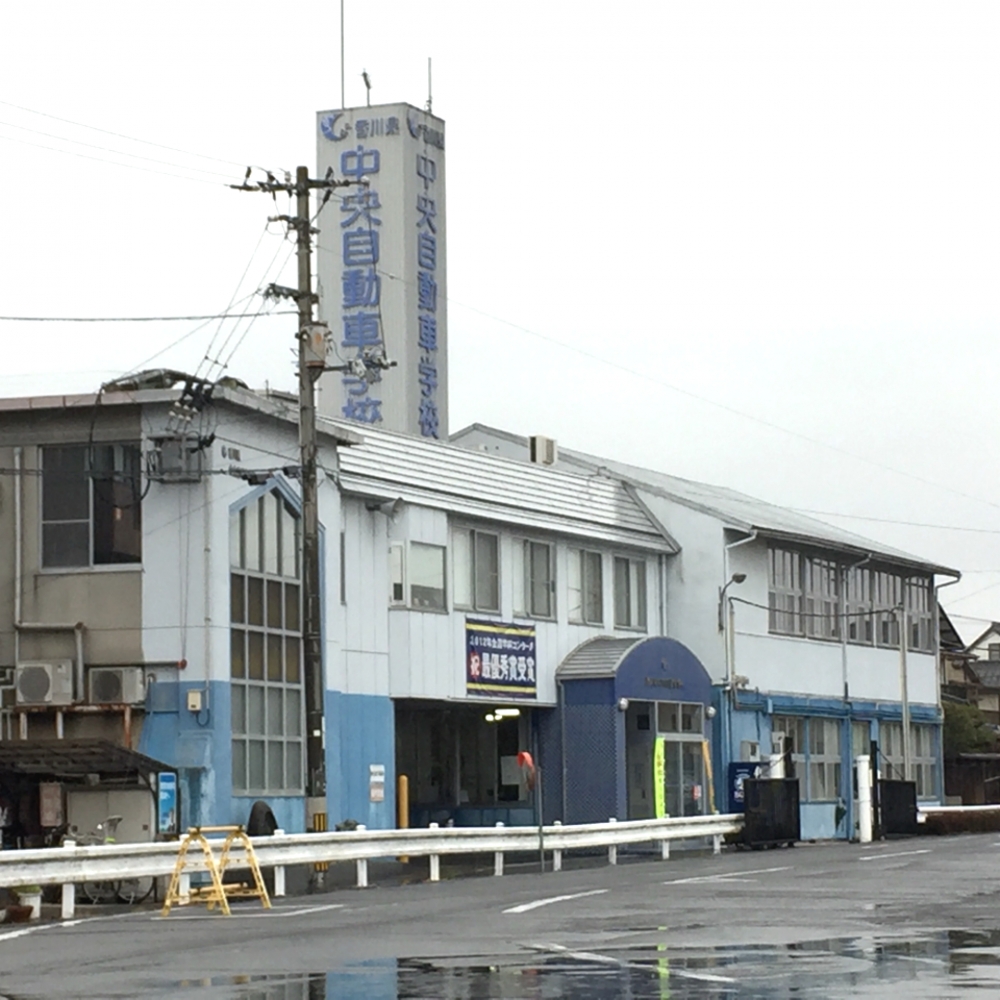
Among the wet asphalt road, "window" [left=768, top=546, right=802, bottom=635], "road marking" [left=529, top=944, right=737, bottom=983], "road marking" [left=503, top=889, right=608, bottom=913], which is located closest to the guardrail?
the wet asphalt road

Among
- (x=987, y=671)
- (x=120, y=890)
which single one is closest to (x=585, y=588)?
(x=120, y=890)

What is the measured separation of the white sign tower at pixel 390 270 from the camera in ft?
155

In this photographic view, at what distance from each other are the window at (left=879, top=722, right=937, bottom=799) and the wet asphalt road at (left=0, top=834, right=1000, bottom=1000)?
2737 centimetres

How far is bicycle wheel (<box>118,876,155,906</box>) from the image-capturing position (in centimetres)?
2683

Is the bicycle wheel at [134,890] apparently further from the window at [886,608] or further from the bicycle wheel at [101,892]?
the window at [886,608]

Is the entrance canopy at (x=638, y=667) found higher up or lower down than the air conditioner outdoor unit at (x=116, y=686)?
higher up

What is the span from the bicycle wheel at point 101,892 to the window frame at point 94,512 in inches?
288

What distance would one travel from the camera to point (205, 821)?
32.3 m

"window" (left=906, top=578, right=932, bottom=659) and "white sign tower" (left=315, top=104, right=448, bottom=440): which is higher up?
"white sign tower" (left=315, top=104, right=448, bottom=440)

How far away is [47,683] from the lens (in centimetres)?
3297

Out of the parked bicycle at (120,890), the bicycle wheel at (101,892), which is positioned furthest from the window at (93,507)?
the bicycle wheel at (101,892)

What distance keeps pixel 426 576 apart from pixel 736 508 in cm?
1406

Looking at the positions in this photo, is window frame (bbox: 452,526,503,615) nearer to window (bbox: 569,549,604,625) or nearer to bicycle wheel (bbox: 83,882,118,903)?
window (bbox: 569,549,604,625)

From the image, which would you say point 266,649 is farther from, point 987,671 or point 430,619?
point 987,671
